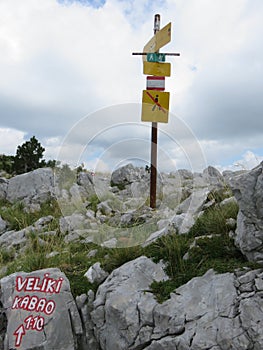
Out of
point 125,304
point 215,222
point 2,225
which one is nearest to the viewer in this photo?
point 125,304

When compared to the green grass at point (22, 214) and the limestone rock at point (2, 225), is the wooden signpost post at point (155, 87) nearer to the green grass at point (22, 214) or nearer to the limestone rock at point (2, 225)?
the green grass at point (22, 214)

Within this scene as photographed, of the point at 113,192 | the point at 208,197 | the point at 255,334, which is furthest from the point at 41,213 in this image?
the point at 255,334

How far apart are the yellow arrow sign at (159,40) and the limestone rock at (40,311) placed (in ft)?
22.2

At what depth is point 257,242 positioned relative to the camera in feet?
16.3

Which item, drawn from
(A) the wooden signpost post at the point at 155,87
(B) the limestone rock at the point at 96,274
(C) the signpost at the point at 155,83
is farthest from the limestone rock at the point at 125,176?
(B) the limestone rock at the point at 96,274

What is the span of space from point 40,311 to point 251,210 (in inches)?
133

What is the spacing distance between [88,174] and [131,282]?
10.0 m

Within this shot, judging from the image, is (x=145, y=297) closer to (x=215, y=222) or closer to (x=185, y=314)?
(x=185, y=314)

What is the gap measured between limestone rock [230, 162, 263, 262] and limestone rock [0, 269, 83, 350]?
2606mm

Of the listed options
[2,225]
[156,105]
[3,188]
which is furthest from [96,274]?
[3,188]

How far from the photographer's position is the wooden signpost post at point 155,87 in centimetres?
989

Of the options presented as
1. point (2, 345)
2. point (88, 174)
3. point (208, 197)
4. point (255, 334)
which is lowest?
point (2, 345)

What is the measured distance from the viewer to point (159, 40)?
10.1 meters

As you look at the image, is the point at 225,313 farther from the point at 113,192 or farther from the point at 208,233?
the point at 113,192
